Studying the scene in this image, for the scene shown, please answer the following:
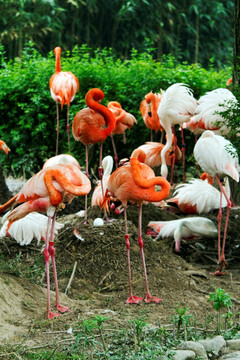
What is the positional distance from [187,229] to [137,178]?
71.5 inches

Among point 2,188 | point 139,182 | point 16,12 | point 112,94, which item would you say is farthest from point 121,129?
point 16,12

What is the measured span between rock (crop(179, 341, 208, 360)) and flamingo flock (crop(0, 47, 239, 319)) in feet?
3.54

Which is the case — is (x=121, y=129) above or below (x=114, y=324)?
above

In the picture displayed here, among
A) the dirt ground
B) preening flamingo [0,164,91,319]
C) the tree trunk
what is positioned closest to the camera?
the dirt ground

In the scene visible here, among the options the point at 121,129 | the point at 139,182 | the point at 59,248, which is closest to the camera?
the point at 139,182

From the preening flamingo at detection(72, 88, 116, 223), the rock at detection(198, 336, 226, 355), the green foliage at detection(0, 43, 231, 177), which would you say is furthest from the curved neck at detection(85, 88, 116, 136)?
the rock at detection(198, 336, 226, 355)

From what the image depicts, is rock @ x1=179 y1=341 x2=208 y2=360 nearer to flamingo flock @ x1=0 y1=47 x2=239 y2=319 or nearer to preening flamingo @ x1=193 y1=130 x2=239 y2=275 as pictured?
flamingo flock @ x1=0 y1=47 x2=239 y2=319

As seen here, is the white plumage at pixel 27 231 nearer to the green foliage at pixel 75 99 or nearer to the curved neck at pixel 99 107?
the curved neck at pixel 99 107

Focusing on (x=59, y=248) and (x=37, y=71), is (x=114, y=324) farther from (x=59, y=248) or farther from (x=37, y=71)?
(x=37, y=71)

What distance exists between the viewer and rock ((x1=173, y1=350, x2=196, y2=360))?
306 cm

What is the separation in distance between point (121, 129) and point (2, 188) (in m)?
1.86

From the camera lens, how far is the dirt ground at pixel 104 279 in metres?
3.93

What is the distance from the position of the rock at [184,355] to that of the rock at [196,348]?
4 centimetres

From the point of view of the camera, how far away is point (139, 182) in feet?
14.5
